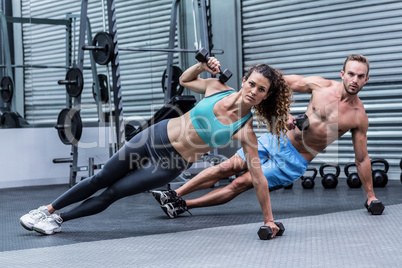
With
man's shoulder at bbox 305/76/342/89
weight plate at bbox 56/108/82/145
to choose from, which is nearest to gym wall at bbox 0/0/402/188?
weight plate at bbox 56/108/82/145

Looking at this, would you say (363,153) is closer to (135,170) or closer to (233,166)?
(233,166)

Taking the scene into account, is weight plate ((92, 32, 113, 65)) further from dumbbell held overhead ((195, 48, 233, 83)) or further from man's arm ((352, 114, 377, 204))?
man's arm ((352, 114, 377, 204))

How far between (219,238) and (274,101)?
749 mm

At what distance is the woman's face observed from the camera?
8.68 feet

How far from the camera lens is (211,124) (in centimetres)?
277

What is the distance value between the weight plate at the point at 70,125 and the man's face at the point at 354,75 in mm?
3021

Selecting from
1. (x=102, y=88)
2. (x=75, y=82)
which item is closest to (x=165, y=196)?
(x=75, y=82)

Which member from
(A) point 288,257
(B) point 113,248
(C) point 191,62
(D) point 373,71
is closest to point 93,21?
(C) point 191,62

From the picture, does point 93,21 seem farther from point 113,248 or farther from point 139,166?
point 113,248

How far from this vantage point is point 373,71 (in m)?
5.73

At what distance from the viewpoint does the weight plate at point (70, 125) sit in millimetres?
5465

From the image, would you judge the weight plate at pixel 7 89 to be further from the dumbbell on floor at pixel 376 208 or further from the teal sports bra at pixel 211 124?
the dumbbell on floor at pixel 376 208

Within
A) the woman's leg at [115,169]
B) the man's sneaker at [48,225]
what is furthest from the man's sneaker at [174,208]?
the man's sneaker at [48,225]

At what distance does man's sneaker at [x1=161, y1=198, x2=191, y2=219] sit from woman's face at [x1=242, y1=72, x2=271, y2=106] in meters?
1.09
